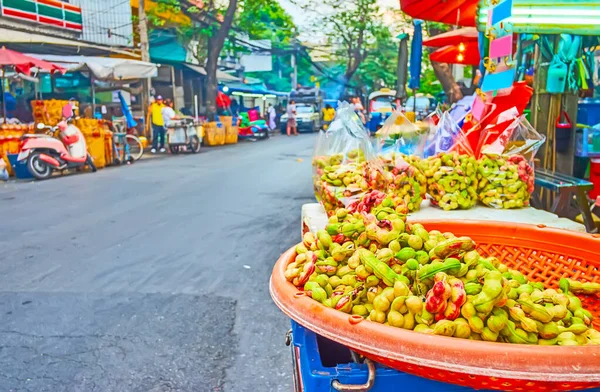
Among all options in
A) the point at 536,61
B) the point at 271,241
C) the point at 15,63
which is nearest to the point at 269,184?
the point at 271,241

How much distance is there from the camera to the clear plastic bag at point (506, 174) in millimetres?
3656

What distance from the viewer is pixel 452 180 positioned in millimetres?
3588

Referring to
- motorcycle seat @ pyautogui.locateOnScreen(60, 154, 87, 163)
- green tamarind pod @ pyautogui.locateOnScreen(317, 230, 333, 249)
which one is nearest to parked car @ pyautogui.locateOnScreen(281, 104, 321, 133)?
motorcycle seat @ pyautogui.locateOnScreen(60, 154, 87, 163)

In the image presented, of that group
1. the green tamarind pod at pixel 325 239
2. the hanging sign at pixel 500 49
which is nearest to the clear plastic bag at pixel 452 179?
the hanging sign at pixel 500 49

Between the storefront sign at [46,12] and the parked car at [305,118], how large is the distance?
13.0 meters

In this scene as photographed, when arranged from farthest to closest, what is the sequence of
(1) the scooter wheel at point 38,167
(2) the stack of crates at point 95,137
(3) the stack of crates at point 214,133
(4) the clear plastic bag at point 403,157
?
(3) the stack of crates at point 214,133 → (2) the stack of crates at point 95,137 → (1) the scooter wheel at point 38,167 → (4) the clear plastic bag at point 403,157

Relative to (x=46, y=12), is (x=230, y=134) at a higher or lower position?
lower

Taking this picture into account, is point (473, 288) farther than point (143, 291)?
No

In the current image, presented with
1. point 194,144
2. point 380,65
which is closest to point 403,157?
point 194,144

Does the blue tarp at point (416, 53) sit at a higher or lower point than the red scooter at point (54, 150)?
higher

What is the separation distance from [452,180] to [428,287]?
6.90 ft

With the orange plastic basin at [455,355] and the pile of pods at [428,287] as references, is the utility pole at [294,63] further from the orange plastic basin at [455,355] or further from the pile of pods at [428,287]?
the orange plastic basin at [455,355]

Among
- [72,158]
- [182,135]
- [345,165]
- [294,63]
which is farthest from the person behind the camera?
[294,63]

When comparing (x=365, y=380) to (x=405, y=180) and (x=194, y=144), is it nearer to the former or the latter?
(x=405, y=180)
